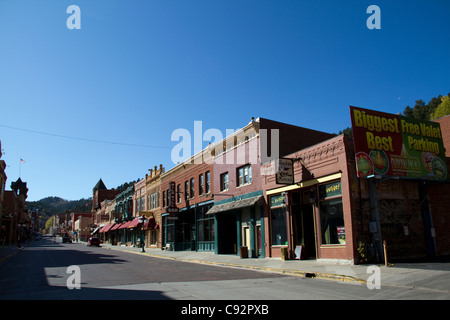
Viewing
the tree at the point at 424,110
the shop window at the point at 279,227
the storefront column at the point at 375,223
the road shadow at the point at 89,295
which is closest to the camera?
the road shadow at the point at 89,295

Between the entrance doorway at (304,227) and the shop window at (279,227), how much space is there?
2.42ft

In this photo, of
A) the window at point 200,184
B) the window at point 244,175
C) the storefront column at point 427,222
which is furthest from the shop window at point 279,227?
the window at point 200,184

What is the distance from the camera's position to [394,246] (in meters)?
18.3

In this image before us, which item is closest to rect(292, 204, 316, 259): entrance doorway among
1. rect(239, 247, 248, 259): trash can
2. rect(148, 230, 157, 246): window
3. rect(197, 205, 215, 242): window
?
rect(239, 247, 248, 259): trash can

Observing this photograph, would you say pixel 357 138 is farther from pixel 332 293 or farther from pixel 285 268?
pixel 332 293

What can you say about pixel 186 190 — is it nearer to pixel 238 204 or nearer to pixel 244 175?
pixel 244 175

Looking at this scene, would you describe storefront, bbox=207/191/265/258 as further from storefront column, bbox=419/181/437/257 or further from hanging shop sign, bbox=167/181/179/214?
storefront column, bbox=419/181/437/257

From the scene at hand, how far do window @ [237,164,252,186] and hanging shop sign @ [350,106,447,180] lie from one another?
378 inches

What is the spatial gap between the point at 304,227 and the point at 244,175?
675 cm

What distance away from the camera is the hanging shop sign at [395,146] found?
1798 cm

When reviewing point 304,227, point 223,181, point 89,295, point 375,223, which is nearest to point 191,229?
point 223,181

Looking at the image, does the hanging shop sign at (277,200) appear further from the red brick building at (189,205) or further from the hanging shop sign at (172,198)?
the hanging shop sign at (172,198)

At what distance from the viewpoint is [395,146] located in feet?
63.4

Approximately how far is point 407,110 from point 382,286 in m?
89.4
